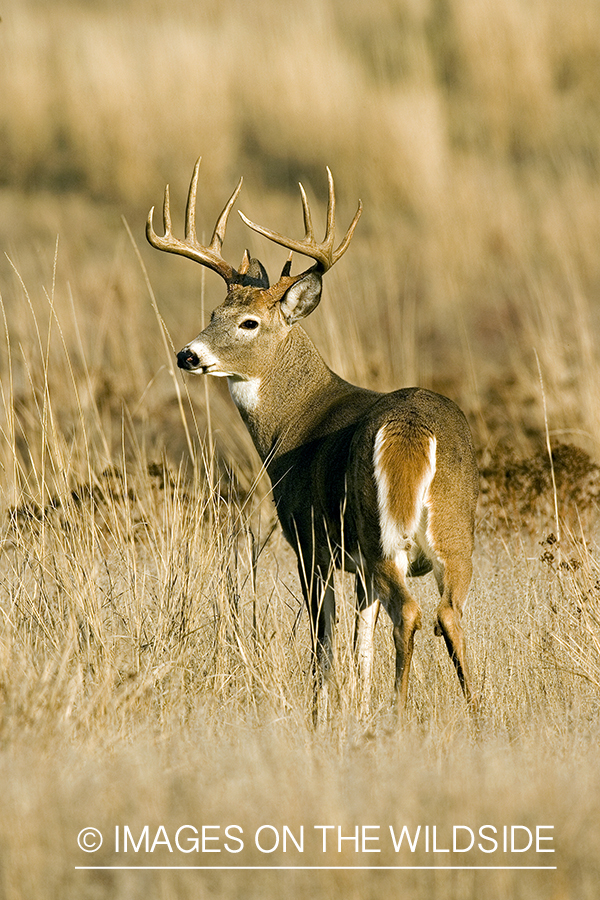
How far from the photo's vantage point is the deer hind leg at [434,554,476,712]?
4.34m

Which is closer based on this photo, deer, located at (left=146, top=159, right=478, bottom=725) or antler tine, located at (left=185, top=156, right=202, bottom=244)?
deer, located at (left=146, top=159, right=478, bottom=725)

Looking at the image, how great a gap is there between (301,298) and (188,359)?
0.67 m

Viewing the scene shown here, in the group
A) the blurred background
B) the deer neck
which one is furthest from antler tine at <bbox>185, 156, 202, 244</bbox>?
the blurred background

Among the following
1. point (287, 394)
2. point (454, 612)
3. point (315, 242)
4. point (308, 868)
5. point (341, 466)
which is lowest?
point (308, 868)

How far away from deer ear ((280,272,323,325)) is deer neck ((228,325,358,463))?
9cm

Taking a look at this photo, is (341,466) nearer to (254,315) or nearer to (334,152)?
(254,315)

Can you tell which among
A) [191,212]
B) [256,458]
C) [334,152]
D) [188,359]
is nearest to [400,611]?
[188,359]

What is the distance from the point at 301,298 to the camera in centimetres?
596

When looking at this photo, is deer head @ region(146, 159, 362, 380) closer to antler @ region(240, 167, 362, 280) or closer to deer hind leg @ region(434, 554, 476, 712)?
antler @ region(240, 167, 362, 280)

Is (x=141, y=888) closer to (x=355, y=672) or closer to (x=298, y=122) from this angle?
(x=355, y=672)

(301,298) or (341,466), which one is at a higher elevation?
(301,298)

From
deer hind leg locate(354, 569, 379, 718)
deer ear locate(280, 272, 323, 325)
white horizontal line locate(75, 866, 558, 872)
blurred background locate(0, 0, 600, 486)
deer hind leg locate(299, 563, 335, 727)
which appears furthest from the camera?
→ blurred background locate(0, 0, 600, 486)

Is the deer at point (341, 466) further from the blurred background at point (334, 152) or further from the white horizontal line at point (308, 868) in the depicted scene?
the blurred background at point (334, 152)

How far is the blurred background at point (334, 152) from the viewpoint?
12602 mm
